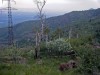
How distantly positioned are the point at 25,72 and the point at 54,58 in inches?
551

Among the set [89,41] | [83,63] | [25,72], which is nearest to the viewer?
[25,72]

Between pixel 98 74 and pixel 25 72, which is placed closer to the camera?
pixel 25 72

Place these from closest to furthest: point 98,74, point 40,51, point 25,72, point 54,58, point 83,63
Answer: point 25,72 → point 98,74 → point 83,63 → point 54,58 → point 40,51

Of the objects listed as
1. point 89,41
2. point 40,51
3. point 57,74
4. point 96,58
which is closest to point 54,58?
point 40,51

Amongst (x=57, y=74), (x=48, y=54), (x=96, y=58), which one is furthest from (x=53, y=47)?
(x=57, y=74)

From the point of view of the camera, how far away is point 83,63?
16031mm

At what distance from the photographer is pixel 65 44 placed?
86.4 ft

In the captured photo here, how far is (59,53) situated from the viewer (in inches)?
1030

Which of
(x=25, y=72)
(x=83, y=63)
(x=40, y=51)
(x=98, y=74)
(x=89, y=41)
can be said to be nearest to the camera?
(x=25, y=72)

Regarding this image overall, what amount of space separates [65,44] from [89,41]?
554 cm

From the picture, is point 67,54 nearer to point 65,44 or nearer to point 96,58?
point 65,44

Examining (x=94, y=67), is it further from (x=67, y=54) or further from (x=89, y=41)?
(x=89, y=41)

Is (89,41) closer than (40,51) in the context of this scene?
No

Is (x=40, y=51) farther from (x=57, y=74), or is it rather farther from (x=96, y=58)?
(x=57, y=74)
